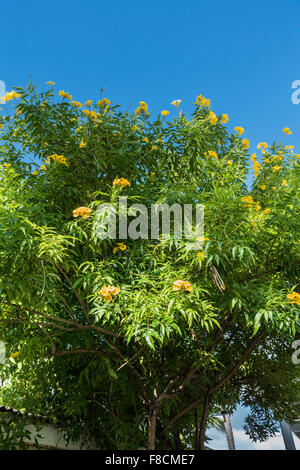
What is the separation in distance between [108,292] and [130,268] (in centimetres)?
54

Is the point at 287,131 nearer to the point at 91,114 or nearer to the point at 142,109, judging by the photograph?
the point at 142,109

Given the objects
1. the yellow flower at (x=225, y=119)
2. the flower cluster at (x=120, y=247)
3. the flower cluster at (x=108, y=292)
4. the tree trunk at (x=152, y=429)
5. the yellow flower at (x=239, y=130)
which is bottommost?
the tree trunk at (x=152, y=429)

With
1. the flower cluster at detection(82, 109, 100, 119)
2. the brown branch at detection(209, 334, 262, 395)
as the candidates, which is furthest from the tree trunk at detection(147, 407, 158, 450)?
the flower cluster at detection(82, 109, 100, 119)

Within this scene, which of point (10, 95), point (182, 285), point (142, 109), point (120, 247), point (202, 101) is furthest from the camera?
point (202, 101)

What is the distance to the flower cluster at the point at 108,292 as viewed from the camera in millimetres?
2213

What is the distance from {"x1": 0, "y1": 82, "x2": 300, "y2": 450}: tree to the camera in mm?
2307

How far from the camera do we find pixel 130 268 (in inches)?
108

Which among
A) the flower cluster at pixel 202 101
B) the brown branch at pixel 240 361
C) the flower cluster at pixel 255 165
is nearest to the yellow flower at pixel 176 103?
the flower cluster at pixel 202 101

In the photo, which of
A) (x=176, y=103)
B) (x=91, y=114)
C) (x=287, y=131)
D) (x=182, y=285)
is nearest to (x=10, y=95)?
(x=91, y=114)

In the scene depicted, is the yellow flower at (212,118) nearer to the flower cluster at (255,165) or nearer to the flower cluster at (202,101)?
the flower cluster at (202,101)

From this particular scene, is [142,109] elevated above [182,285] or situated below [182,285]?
above

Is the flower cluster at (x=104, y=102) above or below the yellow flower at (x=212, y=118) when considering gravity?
below
